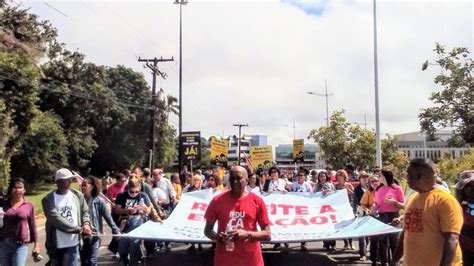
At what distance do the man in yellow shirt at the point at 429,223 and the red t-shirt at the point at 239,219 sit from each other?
1276mm

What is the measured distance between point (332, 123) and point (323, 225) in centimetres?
3764

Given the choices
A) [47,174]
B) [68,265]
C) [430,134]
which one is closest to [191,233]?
[68,265]

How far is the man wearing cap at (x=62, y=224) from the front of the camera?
22.6 ft

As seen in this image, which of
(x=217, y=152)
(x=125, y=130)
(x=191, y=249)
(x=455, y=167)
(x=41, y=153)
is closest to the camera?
(x=191, y=249)

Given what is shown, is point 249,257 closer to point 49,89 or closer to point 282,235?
point 282,235

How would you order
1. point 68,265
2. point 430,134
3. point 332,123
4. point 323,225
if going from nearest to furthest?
point 68,265
point 323,225
point 430,134
point 332,123

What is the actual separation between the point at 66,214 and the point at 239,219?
2.92 m

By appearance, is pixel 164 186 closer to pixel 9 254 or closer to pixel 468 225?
pixel 9 254

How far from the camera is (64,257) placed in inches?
275

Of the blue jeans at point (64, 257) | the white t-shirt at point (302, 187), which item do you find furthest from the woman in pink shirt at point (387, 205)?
the blue jeans at point (64, 257)

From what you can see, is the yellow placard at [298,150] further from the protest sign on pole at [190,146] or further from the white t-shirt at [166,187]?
the white t-shirt at [166,187]

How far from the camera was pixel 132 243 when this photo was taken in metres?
9.18

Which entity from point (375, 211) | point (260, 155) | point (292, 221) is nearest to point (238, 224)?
point (375, 211)

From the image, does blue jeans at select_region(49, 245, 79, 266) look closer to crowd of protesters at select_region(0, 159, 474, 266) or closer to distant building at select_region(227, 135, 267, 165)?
crowd of protesters at select_region(0, 159, 474, 266)
